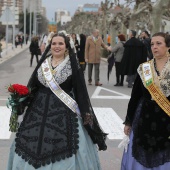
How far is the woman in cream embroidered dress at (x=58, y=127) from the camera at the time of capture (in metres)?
4.60

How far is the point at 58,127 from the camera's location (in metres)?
4.68

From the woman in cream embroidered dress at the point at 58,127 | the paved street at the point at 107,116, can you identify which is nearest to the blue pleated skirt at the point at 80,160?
the woman in cream embroidered dress at the point at 58,127

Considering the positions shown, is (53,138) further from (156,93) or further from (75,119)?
(156,93)

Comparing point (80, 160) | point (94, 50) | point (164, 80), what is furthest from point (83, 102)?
point (94, 50)

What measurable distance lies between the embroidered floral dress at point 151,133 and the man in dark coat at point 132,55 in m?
9.07

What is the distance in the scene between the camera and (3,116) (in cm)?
905

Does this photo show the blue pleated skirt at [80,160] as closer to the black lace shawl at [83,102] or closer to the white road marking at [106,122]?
the black lace shawl at [83,102]

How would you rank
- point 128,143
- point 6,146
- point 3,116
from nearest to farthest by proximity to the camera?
point 128,143, point 6,146, point 3,116

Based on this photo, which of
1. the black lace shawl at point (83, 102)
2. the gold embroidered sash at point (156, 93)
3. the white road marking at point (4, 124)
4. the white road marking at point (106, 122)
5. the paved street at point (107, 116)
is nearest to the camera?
the gold embroidered sash at point (156, 93)

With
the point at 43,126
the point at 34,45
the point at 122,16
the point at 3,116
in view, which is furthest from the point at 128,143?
the point at 122,16

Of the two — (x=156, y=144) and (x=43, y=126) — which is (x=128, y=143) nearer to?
(x=156, y=144)

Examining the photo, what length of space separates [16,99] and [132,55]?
941cm

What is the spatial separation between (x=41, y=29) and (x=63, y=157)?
130 metres

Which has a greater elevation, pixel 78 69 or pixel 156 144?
pixel 78 69
